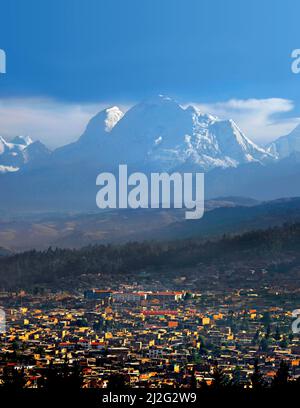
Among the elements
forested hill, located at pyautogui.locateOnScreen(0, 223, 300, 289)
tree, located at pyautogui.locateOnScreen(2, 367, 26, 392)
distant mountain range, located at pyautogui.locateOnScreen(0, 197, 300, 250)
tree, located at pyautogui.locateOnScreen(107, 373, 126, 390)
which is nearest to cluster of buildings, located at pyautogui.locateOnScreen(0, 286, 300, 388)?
tree, located at pyautogui.locateOnScreen(2, 367, 26, 392)

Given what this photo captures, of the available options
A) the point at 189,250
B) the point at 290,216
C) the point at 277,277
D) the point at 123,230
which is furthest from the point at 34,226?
the point at 277,277

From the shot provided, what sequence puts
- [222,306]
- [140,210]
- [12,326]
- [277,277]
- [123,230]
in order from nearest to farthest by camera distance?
[12,326] < [222,306] < [277,277] < [123,230] < [140,210]

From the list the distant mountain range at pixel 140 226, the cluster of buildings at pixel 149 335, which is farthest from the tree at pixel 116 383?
the distant mountain range at pixel 140 226

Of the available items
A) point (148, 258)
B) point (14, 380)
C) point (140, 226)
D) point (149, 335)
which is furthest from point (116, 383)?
point (140, 226)

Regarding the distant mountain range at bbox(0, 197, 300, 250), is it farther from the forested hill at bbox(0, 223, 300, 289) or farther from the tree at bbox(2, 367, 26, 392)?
the tree at bbox(2, 367, 26, 392)

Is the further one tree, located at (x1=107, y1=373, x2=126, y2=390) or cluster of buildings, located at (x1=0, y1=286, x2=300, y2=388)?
cluster of buildings, located at (x1=0, y1=286, x2=300, y2=388)

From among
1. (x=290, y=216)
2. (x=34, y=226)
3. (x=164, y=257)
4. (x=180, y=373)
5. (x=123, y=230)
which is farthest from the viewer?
(x=34, y=226)

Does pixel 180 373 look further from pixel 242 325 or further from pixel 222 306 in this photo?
pixel 222 306
